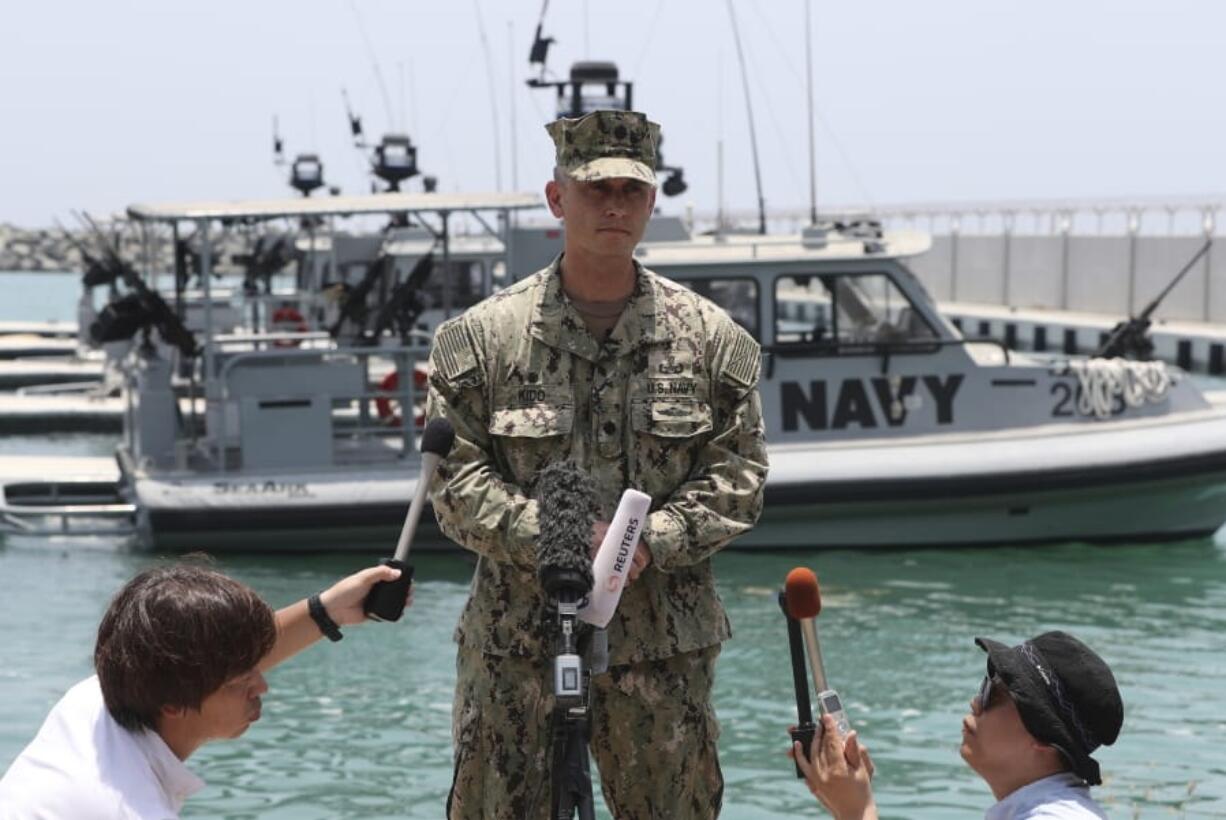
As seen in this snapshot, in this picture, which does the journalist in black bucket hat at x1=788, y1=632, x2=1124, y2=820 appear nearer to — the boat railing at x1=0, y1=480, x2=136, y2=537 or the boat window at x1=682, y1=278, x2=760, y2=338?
the boat window at x1=682, y1=278, x2=760, y2=338

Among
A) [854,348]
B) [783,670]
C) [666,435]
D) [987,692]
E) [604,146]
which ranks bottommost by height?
[783,670]

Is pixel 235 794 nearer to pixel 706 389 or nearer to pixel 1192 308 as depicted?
pixel 706 389

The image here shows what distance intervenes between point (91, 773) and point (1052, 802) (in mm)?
1269

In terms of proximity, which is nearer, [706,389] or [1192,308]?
[706,389]

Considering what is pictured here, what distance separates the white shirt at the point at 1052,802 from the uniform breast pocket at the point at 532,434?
103 cm

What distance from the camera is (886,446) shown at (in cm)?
1127

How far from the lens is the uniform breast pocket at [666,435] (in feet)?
11.5

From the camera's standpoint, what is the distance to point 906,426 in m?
11.4

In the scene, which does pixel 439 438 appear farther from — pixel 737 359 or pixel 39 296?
pixel 39 296

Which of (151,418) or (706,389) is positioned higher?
(706,389)

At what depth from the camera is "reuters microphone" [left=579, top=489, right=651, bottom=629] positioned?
316cm

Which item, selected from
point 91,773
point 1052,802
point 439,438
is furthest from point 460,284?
point 91,773

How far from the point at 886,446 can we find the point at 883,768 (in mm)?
4758

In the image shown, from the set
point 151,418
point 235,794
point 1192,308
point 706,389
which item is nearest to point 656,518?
point 706,389
